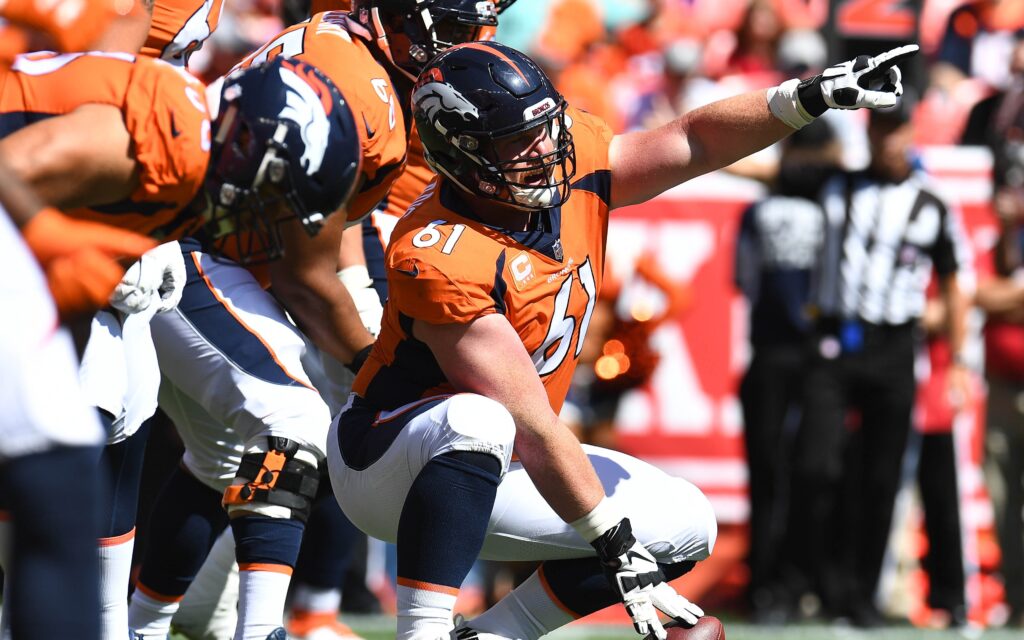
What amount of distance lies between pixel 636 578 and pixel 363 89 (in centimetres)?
128

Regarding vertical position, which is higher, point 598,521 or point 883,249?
point 598,521

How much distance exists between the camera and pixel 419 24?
13.0ft

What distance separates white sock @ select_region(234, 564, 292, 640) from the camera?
3.57 metres

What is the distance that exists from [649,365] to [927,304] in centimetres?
125

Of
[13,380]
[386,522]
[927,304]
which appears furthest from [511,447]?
[927,304]

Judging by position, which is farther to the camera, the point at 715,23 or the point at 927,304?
the point at 715,23

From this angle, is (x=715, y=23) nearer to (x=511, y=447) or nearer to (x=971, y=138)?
(x=971, y=138)

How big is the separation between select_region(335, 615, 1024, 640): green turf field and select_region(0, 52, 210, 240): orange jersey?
3001 mm

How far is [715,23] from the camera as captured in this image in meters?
9.55

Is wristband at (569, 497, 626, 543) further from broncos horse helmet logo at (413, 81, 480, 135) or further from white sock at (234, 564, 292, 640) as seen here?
broncos horse helmet logo at (413, 81, 480, 135)

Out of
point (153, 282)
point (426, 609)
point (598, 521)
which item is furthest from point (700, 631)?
point (153, 282)

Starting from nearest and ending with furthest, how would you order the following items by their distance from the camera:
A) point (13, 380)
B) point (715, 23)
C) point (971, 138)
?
1. point (13, 380)
2. point (971, 138)
3. point (715, 23)

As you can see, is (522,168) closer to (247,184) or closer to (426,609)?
(247,184)

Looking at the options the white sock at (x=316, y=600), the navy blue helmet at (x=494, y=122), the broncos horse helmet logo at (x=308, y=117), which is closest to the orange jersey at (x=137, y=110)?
the broncos horse helmet logo at (x=308, y=117)
